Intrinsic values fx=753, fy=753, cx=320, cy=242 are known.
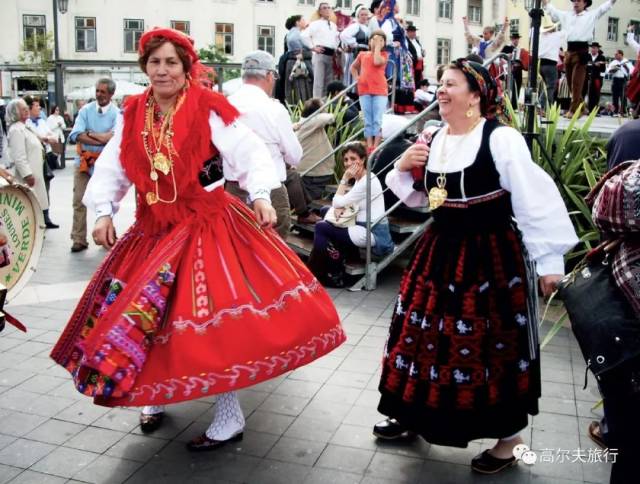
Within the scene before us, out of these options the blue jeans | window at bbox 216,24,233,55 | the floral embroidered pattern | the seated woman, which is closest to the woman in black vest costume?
the floral embroidered pattern

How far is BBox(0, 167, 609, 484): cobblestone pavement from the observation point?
3541 mm

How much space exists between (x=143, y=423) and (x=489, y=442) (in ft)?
5.98

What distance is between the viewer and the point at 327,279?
286 inches

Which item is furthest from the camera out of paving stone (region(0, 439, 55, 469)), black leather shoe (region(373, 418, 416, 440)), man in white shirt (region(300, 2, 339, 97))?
man in white shirt (region(300, 2, 339, 97))

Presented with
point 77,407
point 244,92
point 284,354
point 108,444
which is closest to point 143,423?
point 108,444

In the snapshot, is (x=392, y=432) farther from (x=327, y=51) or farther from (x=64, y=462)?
(x=327, y=51)

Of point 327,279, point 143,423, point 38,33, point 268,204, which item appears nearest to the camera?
point 268,204

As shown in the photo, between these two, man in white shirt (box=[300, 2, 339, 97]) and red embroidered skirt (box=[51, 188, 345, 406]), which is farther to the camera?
man in white shirt (box=[300, 2, 339, 97])

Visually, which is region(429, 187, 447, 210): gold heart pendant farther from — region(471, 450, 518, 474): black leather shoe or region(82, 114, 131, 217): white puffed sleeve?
region(82, 114, 131, 217): white puffed sleeve

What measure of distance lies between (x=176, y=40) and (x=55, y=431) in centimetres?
214

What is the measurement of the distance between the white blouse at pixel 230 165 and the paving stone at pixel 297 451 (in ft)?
4.13

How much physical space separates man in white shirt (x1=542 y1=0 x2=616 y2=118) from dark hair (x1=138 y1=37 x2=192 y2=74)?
8.39 metres

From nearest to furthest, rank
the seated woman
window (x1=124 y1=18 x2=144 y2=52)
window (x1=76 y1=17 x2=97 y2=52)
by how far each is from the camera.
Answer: the seated woman, window (x1=76 y1=17 x2=97 y2=52), window (x1=124 y1=18 x2=144 y2=52)

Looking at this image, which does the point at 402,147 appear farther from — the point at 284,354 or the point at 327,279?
the point at 284,354
